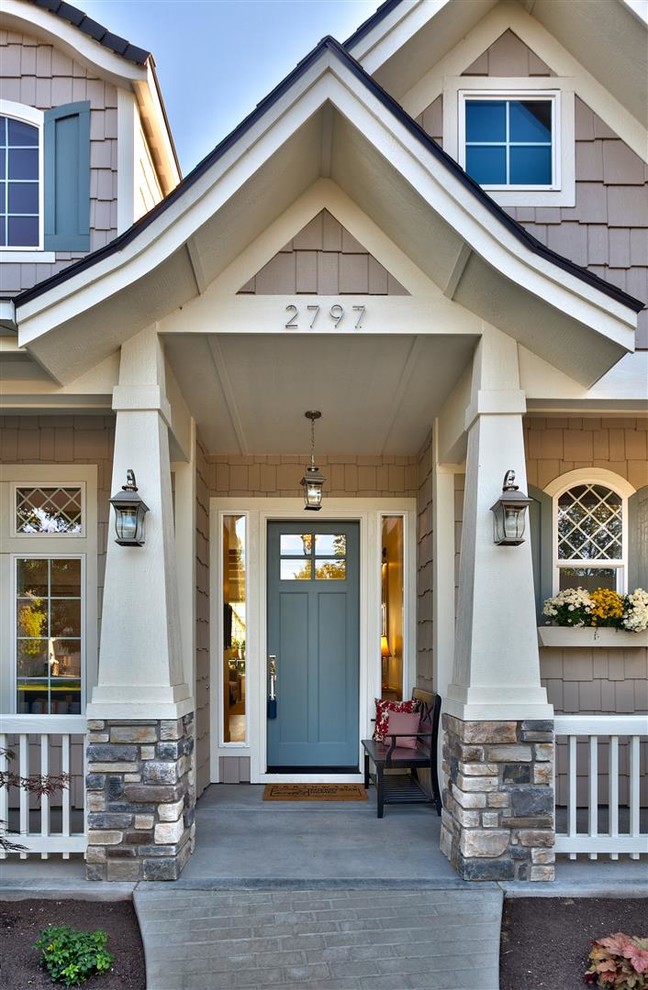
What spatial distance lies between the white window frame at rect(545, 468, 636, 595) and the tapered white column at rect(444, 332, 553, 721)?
163 centimetres

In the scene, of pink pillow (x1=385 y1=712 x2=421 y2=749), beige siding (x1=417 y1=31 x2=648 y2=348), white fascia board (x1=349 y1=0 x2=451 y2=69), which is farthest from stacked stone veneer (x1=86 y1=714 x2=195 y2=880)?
white fascia board (x1=349 y1=0 x2=451 y2=69)

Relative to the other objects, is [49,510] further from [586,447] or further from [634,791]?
[634,791]

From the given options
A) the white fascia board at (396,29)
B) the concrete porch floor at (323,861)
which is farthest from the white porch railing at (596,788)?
the white fascia board at (396,29)

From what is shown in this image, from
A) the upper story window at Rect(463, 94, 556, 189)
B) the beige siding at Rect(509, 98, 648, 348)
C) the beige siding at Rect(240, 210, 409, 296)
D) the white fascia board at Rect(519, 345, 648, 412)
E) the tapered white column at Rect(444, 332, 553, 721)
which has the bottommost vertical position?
the tapered white column at Rect(444, 332, 553, 721)

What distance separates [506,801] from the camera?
4.18 meters

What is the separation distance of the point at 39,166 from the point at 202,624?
3.40m

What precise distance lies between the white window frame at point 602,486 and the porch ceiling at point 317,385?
106cm

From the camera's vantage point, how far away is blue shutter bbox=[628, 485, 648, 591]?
19.3 feet

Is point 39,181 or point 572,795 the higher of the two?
point 39,181

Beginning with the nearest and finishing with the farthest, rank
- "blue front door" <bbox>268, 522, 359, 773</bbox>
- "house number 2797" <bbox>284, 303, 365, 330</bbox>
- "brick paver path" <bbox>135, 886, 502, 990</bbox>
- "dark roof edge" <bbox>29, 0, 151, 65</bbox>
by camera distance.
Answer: "brick paver path" <bbox>135, 886, 502, 990</bbox> → "house number 2797" <bbox>284, 303, 365, 330</bbox> → "dark roof edge" <bbox>29, 0, 151, 65</bbox> → "blue front door" <bbox>268, 522, 359, 773</bbox>

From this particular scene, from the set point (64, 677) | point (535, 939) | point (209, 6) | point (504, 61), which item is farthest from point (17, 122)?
point (209, 6)

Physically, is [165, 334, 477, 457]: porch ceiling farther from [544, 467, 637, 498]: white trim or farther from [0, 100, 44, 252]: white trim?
Answer: [0, 100, 44, 252]: white trim

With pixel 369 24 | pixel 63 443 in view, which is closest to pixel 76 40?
pixel 369 24

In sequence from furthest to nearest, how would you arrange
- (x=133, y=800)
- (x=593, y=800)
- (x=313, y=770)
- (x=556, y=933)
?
(x=313, y=770) < (x=593, y=800) < (x=133, y=800) < (x=556, y=933)
